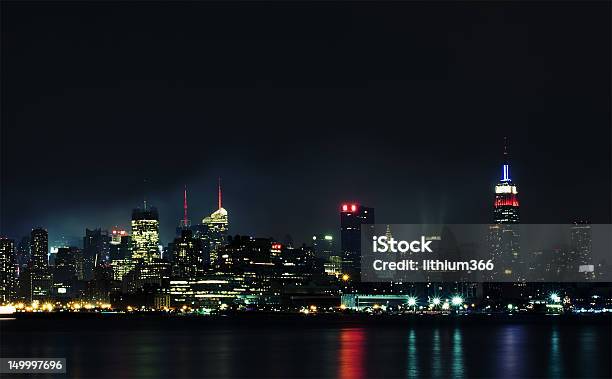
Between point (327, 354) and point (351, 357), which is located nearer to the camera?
point (351, 357)

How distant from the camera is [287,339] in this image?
11381 cm

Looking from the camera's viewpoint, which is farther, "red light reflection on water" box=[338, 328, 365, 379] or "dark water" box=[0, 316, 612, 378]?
"dark water" box=[0, 316, 612, 378]

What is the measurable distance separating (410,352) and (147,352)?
73.7 feet

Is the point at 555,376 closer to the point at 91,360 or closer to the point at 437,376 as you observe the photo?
the point at 437,376

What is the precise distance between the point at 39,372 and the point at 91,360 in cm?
1667

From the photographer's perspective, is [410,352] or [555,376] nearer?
[555,376]

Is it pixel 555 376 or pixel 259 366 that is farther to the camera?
pixel 259 366

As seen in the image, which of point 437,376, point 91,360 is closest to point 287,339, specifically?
point 91,360

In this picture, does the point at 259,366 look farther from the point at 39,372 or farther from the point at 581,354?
the point at 581,354

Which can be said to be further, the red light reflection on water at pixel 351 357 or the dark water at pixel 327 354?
the dark water at pixel 327 354

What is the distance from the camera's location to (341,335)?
4754 inches

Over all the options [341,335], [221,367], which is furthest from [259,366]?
[341,335]

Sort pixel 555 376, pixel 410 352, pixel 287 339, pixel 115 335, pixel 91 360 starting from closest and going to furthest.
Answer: pixel 555 376 → pixel 91 360 → pixel 410 352 → pixel 287 339 → pixel 115 335

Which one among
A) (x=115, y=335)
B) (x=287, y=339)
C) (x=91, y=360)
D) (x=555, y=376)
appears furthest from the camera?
(x=115, y=335)
